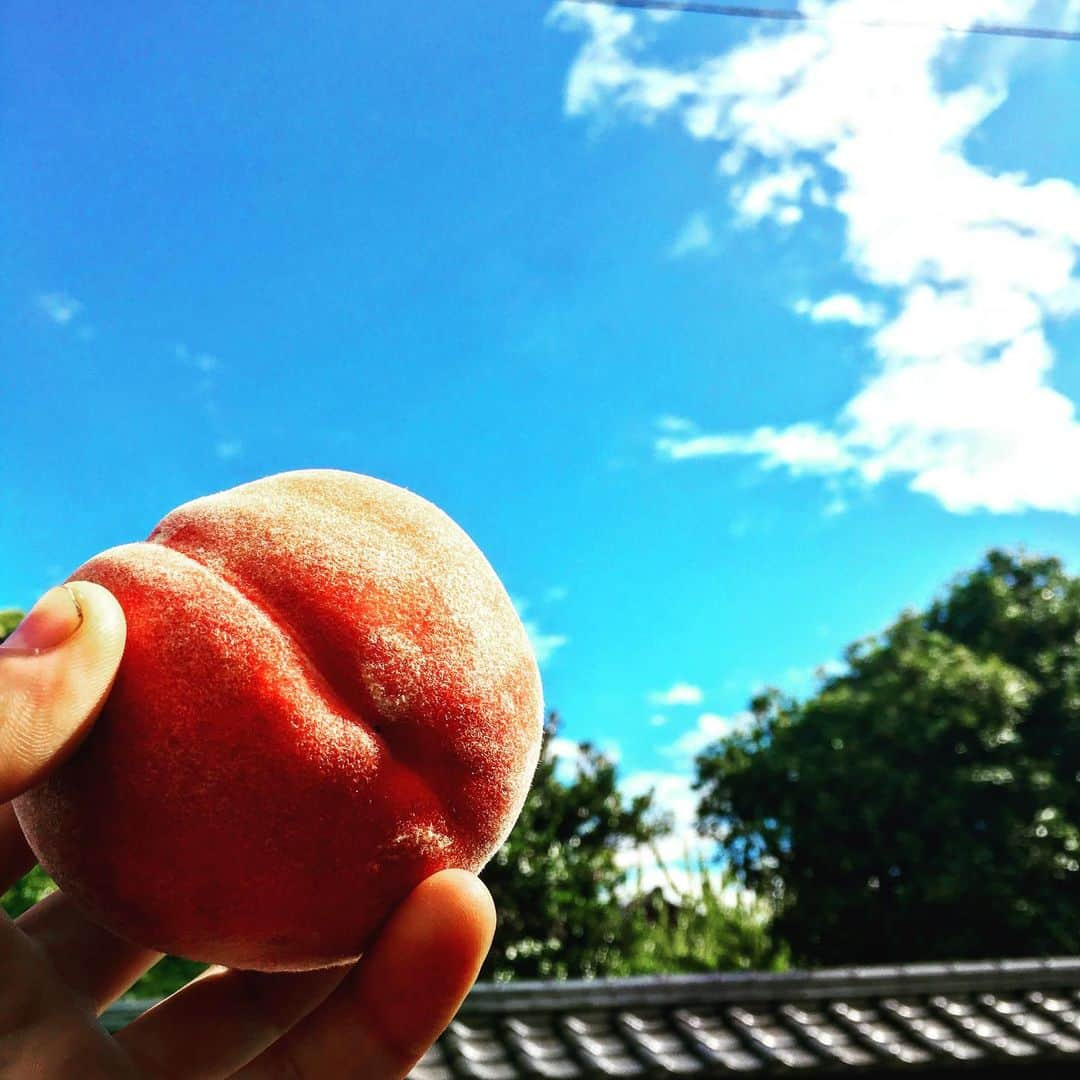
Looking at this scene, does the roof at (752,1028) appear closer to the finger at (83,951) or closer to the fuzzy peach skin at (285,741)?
the finger at (83,951)

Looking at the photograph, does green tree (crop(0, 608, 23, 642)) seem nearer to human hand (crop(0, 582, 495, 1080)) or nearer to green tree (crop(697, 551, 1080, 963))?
human hand (crop(0, 582, 495, 1080))

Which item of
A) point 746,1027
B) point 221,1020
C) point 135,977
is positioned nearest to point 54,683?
point 221,1020

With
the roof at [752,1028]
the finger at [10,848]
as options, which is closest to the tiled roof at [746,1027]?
the roof at [752,1028]

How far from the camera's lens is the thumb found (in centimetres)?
123

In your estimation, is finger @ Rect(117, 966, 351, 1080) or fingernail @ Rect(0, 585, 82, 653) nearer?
fingernail @ Rect(0, 585, 82, 653)

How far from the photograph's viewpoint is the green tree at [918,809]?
9820 millimetres

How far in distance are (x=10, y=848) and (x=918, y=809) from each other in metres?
9.86

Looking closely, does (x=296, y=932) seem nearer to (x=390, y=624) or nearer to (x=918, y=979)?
(x=390, y=624)

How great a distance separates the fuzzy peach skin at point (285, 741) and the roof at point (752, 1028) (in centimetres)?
344

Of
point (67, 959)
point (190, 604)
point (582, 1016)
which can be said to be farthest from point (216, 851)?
point (582, 1016)

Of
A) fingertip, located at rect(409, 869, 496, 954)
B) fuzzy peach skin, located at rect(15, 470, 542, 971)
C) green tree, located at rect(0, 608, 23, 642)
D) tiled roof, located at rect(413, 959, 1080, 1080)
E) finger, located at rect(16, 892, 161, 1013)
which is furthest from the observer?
green tree, located at rect(0, 608, 23, 642)

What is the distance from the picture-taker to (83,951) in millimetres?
1878

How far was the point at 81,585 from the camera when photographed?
1336mm

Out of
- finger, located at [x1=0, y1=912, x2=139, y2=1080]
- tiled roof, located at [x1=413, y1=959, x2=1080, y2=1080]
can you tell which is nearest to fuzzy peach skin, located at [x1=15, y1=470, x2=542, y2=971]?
finger, located at [x1=0, y1=912, x2=139, y2=1080]
